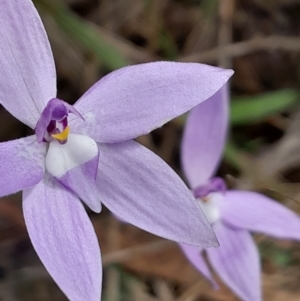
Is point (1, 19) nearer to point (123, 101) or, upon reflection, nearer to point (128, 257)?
point (123, 101)

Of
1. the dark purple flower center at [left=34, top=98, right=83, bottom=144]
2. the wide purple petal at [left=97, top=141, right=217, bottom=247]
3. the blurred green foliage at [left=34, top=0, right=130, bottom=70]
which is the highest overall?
the dark purple flower center at [left=34, top=98, right=83, bottom=144]

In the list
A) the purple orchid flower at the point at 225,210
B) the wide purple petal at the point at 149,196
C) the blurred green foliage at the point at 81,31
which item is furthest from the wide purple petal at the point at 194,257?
the blurred green foliage at the point at 81,31

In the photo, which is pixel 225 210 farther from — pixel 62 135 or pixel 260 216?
pixel 62 135

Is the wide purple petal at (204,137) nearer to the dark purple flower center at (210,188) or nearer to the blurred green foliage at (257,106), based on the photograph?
the dark purple flower center at (210,188)

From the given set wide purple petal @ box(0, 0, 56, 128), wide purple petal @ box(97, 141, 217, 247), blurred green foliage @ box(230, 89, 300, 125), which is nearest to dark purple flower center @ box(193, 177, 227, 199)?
wide purple petal @ box(97, 141, 217, 247)

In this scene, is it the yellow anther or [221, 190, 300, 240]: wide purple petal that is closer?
the yellow anther

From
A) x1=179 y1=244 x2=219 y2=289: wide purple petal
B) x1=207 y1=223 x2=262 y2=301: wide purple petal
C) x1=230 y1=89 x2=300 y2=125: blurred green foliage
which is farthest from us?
x1=230 y1=89 x2=300 y2=125: blurred green foliage

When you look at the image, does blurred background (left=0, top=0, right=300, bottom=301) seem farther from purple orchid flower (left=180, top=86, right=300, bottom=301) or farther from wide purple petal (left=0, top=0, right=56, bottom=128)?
wide purple petal (left=0, top=0, right=56, bottom=128)
